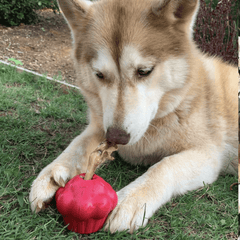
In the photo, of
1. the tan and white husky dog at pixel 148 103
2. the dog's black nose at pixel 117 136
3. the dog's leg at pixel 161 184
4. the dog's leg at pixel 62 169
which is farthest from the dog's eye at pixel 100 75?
the dog's leg at pixel 161 184

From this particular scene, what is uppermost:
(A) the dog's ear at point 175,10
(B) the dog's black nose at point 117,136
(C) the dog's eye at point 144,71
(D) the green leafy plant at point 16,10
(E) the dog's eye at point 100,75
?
(A) the dog's ear at point 175,10

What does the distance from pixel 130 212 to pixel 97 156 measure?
0.38m

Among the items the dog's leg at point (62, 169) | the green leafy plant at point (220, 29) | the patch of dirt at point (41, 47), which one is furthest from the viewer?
the patch of dirt at point (41, 47)

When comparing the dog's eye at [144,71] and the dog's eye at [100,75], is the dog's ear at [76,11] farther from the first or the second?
the dog's eye at [144,71]

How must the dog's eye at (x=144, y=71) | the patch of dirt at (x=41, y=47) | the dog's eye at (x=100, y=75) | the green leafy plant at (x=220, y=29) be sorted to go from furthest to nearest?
the patch of dirt at (x=41, y=47), the green leafy plant at (x=220, y=29), the dog's eye at (x=100, y=75), the dog's eye at (x=144, y=71)

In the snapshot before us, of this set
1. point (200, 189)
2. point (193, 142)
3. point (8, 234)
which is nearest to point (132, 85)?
point (193, 142)

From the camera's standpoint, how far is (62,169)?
1.84 m

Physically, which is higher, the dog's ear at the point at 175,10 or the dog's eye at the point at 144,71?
the dog's ear at the point at 175,10

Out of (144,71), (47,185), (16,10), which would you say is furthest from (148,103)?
(16,10)

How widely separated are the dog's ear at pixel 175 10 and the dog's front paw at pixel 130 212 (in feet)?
3.95

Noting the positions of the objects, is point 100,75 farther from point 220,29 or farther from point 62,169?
point 220,29

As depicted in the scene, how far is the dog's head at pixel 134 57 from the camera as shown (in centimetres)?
171

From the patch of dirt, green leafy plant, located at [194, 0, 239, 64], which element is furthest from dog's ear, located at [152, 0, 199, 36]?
the patch of dirt

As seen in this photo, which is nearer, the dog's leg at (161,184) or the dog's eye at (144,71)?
the dog's leg at (161,184)
